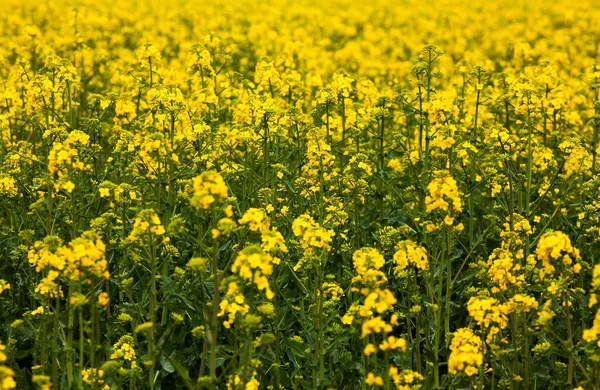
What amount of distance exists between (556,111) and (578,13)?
1324 centimetres

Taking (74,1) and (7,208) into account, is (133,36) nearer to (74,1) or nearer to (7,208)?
(74,1)

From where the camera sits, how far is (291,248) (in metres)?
6.20

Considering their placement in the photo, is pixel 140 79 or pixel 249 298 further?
pixel 140 79

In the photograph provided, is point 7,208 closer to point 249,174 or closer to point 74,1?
point 249,174

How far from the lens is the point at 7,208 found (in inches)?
252

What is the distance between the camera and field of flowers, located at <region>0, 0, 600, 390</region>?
462 cm

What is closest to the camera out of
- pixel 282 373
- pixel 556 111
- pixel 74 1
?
pixel 282 373

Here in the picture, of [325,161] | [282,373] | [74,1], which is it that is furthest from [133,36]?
[282,373]

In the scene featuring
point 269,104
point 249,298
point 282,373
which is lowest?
point 282,373

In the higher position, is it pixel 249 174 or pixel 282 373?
pixel 249 174

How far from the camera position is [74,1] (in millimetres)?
21812

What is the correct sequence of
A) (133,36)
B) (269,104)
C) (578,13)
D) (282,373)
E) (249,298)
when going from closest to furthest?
(249,298)
(282,373)
(269,104)
(133,36)
(578,13)

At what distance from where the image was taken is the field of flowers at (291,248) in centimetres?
462

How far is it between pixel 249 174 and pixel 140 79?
1.19m
